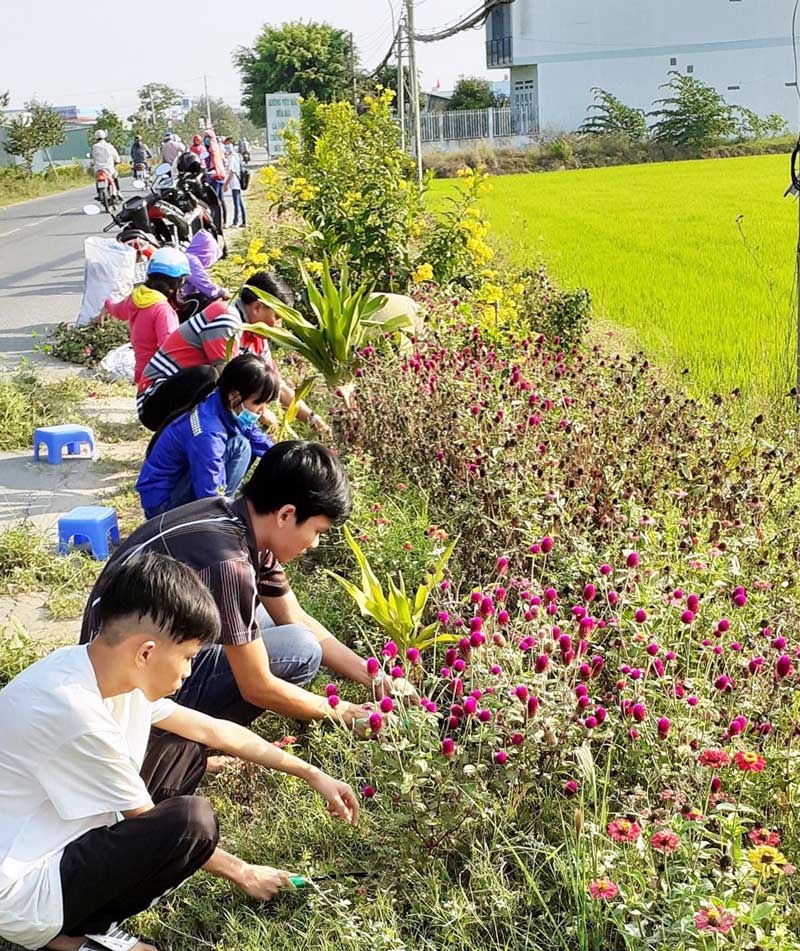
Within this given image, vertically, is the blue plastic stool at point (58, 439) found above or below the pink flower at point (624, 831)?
above

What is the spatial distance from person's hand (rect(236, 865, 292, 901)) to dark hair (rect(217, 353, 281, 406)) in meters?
1.75

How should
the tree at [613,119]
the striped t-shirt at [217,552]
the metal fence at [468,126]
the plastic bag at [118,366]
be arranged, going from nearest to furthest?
the striped t-shirt at [217,552], the plastic bag at [118,366], the tree at [613,119], the metal fence at [468,126]

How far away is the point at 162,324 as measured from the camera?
5461mm

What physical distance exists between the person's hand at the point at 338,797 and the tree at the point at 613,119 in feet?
122

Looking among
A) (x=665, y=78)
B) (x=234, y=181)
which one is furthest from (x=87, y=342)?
(x=665, y=78)

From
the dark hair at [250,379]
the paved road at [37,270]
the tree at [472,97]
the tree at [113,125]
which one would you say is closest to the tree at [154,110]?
the tree at [113,125]

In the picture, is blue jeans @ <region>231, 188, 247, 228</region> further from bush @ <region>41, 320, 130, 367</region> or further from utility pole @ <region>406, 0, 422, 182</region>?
bush @ <region>41, 320, 130, 367</region>

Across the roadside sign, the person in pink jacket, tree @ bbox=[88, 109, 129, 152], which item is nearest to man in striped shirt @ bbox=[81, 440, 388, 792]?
the person in pink jacket

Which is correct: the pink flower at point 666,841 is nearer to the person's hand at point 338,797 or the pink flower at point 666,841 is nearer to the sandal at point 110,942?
the person's hand at point 338,797

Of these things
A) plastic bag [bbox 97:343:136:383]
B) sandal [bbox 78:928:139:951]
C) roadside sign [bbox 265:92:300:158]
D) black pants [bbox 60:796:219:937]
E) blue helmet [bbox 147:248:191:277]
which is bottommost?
sandal [bbox 78:928:139:951]

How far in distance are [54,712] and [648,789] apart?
1.21 m

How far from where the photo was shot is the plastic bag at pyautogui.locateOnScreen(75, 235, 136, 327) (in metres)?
8.29

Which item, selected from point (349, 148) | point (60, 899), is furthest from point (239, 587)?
point (349, 148)

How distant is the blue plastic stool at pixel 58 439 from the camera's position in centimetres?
567
